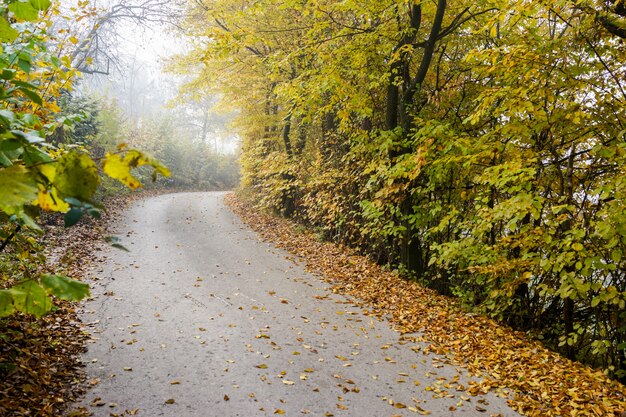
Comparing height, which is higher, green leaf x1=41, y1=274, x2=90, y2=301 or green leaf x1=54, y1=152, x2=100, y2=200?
green leaf x1=54, y1=152, x2=100, y2=200

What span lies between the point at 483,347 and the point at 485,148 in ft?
9.96

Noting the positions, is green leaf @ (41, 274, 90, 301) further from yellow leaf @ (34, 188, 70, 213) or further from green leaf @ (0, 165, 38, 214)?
green leaf @ (0, 165, 38, 214)

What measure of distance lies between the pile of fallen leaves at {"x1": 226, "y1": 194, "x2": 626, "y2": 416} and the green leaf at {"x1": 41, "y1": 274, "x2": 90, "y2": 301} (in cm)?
434

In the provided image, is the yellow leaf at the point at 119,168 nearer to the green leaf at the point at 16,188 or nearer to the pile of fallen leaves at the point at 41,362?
the green leaf at the point at 16,188

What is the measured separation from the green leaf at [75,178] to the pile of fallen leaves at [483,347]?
14.9 ft

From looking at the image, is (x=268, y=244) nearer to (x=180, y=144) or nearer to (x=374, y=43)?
(x=374, y=43)

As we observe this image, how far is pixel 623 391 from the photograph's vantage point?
4.63 meters

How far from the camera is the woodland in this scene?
3576mm

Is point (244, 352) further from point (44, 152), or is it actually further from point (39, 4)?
point (39, 4)

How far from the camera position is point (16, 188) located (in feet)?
4.23

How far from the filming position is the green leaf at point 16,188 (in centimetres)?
124

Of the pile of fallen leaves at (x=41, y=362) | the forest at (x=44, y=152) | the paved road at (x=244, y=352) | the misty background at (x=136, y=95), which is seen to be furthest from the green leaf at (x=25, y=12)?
the paved road at (x=244, y=352)

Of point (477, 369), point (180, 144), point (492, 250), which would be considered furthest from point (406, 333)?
point (180, 144)

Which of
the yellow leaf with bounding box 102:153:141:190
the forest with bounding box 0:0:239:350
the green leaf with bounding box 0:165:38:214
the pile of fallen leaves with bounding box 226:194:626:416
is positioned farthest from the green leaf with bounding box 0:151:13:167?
the pile of fallen leaves with bounding box 226:194:626:416
